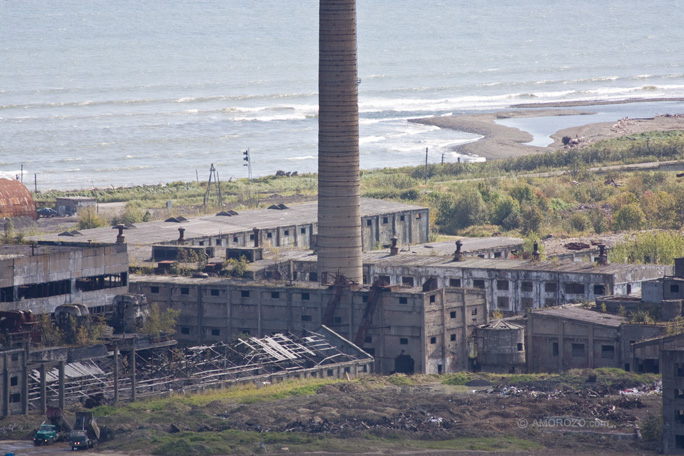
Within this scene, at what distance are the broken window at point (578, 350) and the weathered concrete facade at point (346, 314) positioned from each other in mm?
5087

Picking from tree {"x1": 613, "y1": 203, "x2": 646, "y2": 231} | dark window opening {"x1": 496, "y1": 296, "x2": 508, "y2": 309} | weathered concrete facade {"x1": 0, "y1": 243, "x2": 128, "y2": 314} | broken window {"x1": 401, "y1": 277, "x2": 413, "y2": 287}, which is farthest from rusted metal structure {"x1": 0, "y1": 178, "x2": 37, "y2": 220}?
tree {"x1": 613, "y1": 203, "x2": 646, "y2": 231}

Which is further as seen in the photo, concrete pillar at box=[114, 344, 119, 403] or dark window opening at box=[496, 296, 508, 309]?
dark window opening at box=[496, 296, 508, 309]

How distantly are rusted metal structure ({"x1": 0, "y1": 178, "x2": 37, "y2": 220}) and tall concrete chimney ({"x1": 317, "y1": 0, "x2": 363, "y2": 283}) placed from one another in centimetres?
3646

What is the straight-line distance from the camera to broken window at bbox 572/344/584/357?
194ft

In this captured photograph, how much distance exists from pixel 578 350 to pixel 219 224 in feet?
107

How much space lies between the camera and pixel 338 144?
204 ft

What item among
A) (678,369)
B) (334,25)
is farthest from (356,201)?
(678,369)

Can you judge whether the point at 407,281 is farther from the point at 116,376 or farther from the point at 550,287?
the point at 116,376

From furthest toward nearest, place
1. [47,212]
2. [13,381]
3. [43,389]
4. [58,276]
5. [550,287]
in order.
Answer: [47,212], [550,287], [58,276], [43,389], [13,381]

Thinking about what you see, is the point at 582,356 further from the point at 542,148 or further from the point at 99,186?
the point at 542,148

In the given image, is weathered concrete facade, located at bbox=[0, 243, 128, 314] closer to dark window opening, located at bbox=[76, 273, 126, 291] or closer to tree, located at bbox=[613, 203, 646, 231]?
dark window opening, located at bbox=[76, 273, 126, 291]

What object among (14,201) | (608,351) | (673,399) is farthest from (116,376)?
(14,201)

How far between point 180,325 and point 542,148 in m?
90.7

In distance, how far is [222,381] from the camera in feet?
177
